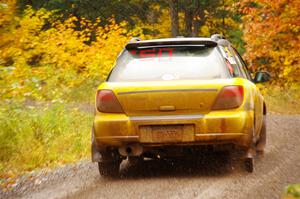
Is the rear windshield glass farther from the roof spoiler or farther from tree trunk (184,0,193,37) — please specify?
tree trunk (184,0,193,37)

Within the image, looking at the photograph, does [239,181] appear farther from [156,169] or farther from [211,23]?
[211,23]

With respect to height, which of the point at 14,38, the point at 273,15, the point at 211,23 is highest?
the point at 14,38

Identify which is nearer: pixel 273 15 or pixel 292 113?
pixel 292 113

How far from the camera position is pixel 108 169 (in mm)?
8086

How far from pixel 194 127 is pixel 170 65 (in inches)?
32.3

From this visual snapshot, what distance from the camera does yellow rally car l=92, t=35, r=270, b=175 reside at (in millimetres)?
7465

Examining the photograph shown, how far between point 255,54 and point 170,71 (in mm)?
15958

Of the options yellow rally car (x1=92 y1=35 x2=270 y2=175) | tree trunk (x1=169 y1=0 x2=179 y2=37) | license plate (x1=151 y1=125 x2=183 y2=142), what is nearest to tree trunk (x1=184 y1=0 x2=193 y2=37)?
tree trunk (x1=169 y1=0 x2=179 y2=37)

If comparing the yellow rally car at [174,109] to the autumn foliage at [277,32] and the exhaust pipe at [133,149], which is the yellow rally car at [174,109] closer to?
the exhaust pipe at [133,149]

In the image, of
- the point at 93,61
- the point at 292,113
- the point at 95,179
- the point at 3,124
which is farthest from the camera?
the point at 93,61

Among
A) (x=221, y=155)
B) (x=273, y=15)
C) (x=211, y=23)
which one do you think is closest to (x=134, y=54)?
(x=221, y=155)

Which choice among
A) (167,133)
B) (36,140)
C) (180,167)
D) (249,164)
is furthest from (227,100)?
(36,140)

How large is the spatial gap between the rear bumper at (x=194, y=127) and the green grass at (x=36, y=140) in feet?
5.43

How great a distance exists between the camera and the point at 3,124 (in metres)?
10.2
